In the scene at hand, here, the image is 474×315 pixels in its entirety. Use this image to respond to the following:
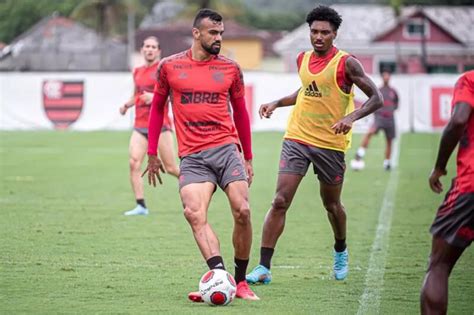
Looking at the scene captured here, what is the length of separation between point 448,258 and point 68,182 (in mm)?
14290

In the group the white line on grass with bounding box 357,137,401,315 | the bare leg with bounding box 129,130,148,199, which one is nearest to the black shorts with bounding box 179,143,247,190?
the white line on grass with bounding box 357,137,401,315

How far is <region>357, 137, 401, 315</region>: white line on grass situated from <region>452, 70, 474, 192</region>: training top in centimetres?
204

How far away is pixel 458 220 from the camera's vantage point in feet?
23.9

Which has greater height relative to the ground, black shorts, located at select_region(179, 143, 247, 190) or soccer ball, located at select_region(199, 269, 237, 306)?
black shorts, located at select_region(179, 143, 247, 190)

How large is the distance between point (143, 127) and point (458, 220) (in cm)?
894

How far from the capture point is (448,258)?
743 cm

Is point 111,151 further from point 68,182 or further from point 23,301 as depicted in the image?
point 23,301

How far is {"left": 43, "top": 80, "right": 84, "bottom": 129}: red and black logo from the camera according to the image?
3694 cm

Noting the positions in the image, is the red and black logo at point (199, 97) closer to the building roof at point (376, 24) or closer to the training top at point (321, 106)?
the training top at point (321, 106)

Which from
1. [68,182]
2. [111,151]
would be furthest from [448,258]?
[111,151]

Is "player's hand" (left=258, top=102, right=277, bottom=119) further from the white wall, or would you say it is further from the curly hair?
the white wall

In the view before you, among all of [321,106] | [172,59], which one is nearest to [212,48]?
[172,59]

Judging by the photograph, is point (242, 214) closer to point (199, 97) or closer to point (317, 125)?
point (199, 97)

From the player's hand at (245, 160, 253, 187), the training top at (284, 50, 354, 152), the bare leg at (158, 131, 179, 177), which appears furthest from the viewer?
the bare leg at (158, 131, 179, 177)
